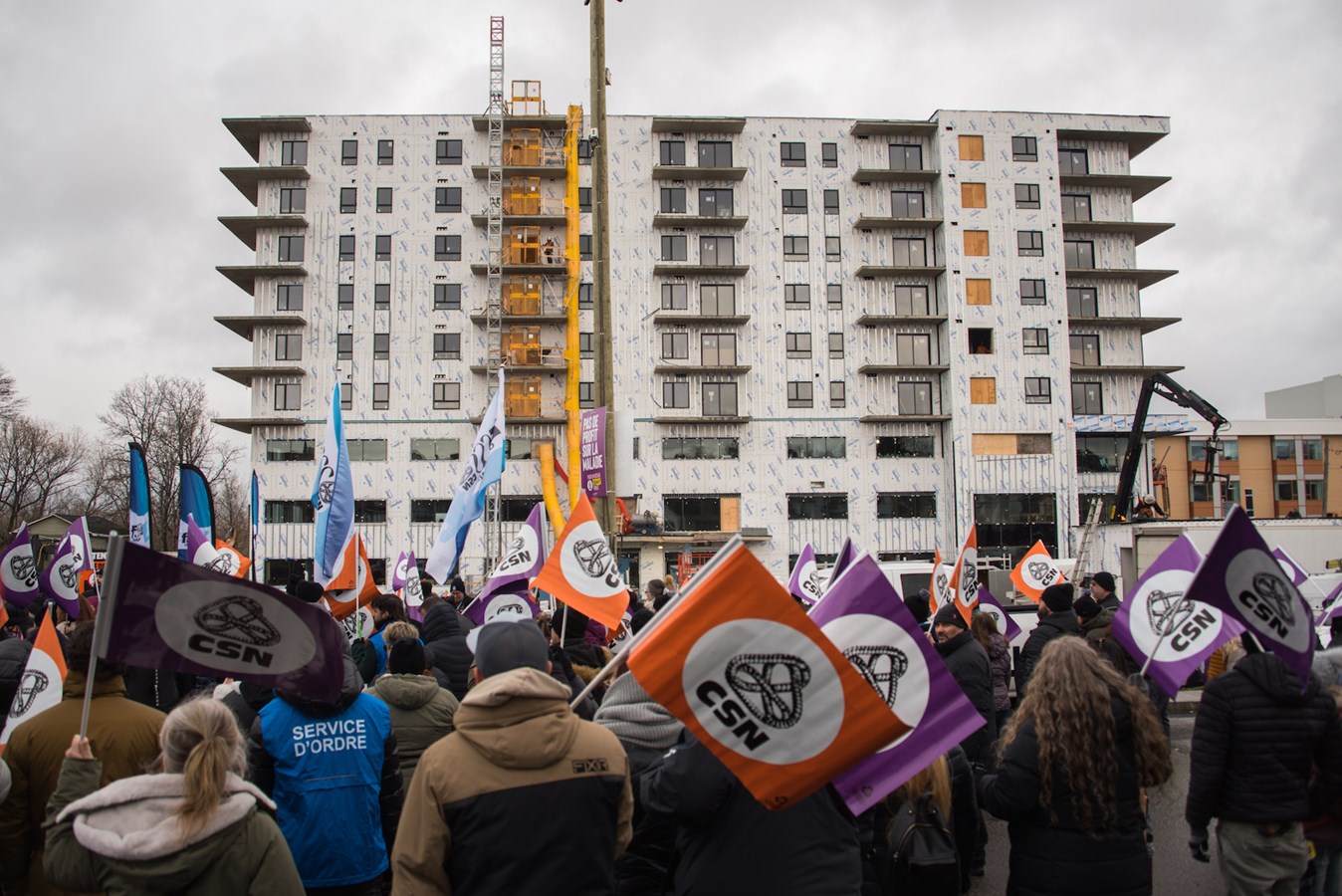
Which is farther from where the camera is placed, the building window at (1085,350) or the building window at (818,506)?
the building window at (1085,350)

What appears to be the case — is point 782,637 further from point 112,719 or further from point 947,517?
point 947,517

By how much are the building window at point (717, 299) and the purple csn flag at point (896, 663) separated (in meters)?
43.7

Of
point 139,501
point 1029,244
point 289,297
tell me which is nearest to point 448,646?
point 139,501

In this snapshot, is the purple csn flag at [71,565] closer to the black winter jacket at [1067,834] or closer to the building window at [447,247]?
the black winter jacket at [1067,834]

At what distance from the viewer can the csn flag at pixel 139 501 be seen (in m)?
12.4

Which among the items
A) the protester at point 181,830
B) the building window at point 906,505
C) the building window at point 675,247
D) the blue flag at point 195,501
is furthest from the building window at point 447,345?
the protester at point 181,830

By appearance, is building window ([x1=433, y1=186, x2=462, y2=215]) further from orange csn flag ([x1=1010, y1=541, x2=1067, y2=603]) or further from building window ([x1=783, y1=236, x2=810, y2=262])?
orange csn flag ([x1=1010, y1=541, x2=1067, y2=603])

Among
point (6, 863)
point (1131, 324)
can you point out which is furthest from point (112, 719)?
point (1131, 324)

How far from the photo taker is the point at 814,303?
47.5m

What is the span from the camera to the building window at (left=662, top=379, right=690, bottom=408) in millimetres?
46625

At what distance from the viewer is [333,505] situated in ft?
34.5

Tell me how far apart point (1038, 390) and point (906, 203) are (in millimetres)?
11332

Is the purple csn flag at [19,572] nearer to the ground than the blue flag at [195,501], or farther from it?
nearer to the ground

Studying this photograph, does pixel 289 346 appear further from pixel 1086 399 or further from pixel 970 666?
pixel 970 666
